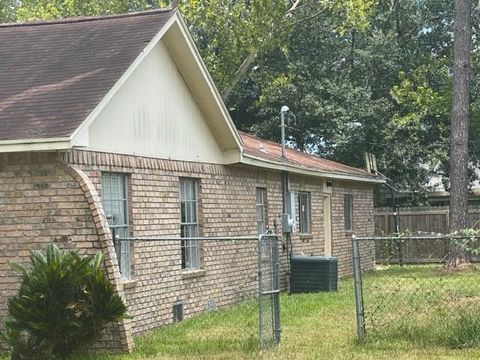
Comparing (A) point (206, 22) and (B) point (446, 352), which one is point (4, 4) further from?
(B) point (446, 352)

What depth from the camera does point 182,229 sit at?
1312cm

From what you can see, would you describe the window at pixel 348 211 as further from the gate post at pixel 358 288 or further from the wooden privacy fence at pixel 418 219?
the gate post at pixel 358 288

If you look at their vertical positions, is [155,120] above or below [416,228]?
above

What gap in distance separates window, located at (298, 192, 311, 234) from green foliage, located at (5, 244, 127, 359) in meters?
10.6

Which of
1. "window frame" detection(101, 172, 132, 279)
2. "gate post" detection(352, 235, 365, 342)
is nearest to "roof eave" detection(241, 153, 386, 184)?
"window frame" detection(101, 172, 132, 279)

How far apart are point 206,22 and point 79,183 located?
1864 cm

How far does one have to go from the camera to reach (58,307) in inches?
342

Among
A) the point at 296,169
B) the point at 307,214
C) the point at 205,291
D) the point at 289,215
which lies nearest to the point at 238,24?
the point at 307,214

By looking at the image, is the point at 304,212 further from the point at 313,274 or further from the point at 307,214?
the point at 313,274

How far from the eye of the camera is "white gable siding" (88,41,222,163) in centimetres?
1077

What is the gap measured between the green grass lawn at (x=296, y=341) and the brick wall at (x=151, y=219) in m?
0.59

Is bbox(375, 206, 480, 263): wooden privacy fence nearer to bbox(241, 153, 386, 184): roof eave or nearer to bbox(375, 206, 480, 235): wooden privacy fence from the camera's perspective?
bbox(375, 206, 480, 235): wooden privacy fence

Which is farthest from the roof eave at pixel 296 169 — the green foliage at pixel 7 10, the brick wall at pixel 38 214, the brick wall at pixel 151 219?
the green foliage at pixel 7 10

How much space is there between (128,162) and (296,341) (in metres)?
3.55
